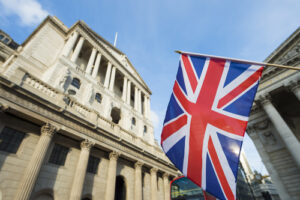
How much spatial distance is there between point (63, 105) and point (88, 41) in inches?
554

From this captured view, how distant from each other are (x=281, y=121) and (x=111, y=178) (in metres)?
17.0

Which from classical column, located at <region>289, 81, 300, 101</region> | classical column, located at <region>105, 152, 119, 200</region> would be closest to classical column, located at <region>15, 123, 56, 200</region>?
classical column, located at <region>105, 152, 119, 200</region>

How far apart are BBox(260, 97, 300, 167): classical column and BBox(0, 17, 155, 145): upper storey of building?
14.6 metres

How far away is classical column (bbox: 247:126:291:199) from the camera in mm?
14058

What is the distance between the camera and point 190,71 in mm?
6387

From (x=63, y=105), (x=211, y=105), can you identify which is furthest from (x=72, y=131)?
(x=211, y=105)

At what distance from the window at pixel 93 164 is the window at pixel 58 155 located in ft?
7.25

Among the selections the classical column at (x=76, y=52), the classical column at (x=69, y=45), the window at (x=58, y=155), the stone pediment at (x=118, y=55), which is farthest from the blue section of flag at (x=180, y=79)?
the stone pediment at (x=118, y=55)

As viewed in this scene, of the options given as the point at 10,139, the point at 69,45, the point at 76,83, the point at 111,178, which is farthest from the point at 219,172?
the point at 69,45

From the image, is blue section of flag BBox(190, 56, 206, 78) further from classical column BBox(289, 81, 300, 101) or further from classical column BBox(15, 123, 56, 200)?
classical column BBox(289, 81, 300, 101)

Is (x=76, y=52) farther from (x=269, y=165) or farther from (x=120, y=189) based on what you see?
(x=269, y=165)

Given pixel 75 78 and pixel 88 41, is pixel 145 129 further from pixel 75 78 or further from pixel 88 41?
pixel 88 41

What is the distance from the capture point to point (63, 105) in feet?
36.6

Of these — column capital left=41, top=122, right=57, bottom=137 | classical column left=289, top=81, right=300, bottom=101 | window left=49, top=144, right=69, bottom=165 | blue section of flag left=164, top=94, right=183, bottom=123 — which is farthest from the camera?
classical column left=289, top=81, right=300, bottom=101
